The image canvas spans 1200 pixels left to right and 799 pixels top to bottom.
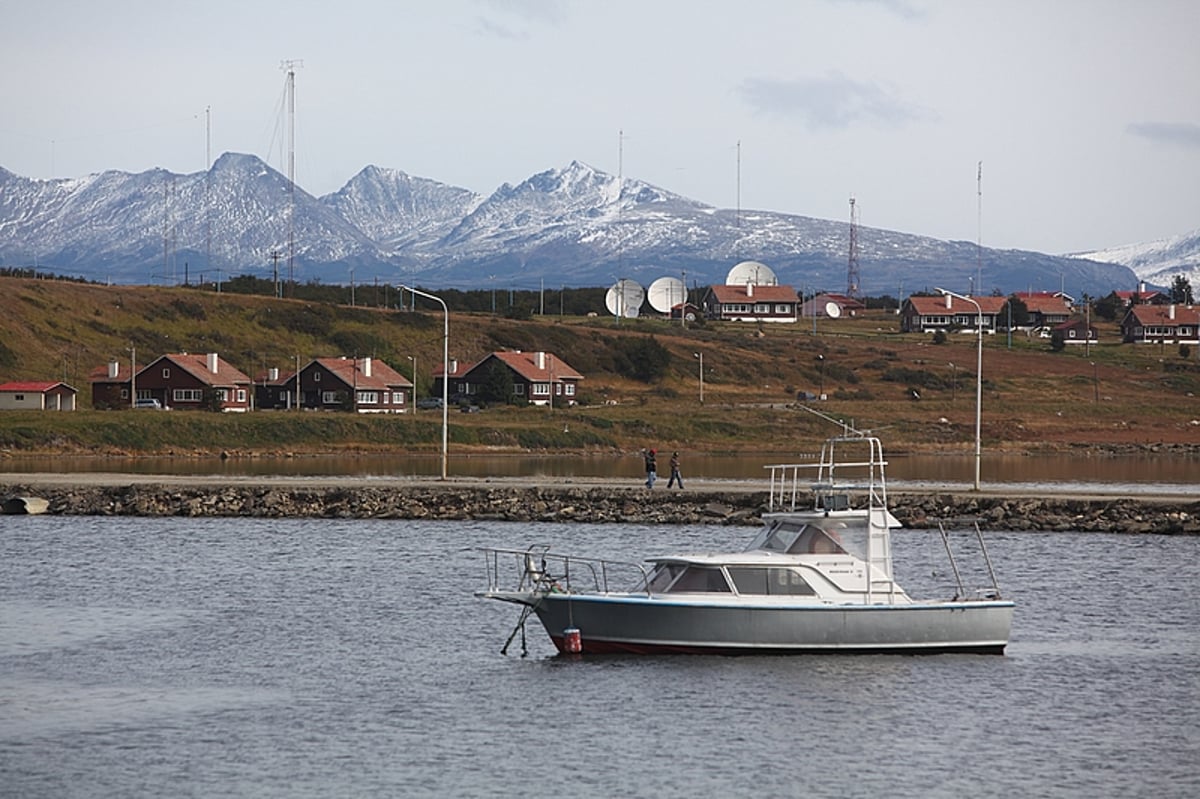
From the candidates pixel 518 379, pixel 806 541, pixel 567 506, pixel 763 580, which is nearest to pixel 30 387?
pixel 518 379

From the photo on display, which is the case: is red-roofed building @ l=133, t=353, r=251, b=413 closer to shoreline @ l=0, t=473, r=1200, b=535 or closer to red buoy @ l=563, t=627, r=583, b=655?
shoreline @ l=0, t=473, r=1200, b=535

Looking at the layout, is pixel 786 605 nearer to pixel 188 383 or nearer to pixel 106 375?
pixel 188 383

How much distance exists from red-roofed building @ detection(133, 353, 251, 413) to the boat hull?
96.2 metres

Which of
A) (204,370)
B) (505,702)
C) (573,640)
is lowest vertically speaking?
(505,702)

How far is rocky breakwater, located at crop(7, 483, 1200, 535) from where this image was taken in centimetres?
6738

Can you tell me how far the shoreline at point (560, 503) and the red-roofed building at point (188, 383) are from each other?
54106mm

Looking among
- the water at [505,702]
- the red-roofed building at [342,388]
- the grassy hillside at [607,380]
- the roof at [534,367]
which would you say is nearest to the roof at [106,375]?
the grassy hillside at [607,380]

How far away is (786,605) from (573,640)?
4.83 metres

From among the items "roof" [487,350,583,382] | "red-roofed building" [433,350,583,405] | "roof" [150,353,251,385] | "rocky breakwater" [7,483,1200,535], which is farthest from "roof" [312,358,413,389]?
"rocky breakwater" [7,483,1200,535]

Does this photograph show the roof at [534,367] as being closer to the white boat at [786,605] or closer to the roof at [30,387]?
the roof at [30,387]

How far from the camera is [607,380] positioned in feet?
527

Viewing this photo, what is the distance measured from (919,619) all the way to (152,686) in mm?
16709

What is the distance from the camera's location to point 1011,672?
123ft

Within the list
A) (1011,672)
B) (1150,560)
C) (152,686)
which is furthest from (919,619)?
(1150,560)
